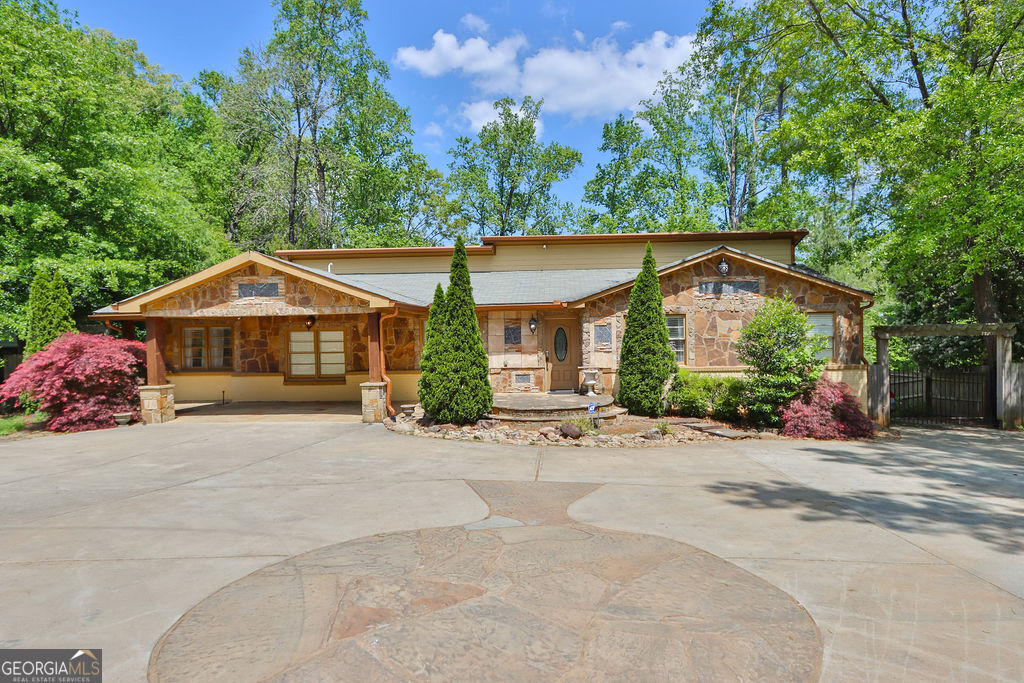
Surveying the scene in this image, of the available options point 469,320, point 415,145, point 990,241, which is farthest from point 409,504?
point 415,145

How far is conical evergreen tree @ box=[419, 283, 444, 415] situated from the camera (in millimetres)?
10328

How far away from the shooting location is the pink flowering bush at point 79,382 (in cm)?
1065

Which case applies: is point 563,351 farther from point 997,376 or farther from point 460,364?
point 997,376

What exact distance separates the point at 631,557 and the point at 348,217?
28.0m

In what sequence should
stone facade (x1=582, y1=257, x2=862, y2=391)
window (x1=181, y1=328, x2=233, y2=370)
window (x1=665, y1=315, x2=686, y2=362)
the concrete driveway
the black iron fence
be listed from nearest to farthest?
1. the concrete driveway
2. the black iron fence
3. stone facade (x1=582, y1=257, x2=862, y2=391)
4. window (x1=665, y1=315, x2=686, y2=362)
5. window (x1=181, y1=328, x2=233, y2=370)

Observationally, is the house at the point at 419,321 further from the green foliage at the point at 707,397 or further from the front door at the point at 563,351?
the green foliage at the point at 707,397

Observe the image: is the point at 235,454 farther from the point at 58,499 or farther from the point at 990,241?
the point at 990,241

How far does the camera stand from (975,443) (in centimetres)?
964

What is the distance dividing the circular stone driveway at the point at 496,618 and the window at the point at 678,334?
944 cm

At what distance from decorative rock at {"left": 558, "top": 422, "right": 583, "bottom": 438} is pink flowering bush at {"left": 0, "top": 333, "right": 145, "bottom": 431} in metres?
10.6

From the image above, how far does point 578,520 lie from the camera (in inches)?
188

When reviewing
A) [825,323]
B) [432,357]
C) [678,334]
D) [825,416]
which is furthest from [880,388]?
[432,357]

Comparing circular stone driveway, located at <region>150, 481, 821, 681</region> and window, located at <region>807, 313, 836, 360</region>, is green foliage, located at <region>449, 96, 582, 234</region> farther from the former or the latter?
circular stone driveway, located at <region>150, 481, 821, 681</region>

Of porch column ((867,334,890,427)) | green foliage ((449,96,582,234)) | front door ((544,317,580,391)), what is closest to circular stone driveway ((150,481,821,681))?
front door ((544,317,580,391))
